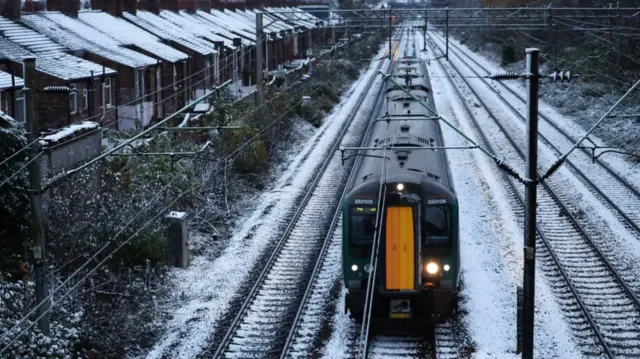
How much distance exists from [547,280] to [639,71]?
2591cm

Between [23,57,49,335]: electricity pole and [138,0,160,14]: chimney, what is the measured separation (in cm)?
3497

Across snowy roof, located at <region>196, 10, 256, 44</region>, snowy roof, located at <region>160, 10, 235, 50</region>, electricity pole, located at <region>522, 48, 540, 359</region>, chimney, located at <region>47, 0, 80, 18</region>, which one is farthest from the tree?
snowy roof, located at <region>196, 10, 256, 44</region>

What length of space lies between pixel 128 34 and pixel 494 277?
23522mm

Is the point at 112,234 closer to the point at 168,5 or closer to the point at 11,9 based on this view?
the point at 11,9

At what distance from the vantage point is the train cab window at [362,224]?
1309 cm

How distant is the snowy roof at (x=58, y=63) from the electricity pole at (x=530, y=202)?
654 inches

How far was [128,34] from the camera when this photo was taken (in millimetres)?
35656

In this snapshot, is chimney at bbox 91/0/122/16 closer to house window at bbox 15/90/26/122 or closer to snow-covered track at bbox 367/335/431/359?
house window at bbox 15/90/26/122

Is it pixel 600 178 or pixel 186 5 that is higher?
pixel 186 5

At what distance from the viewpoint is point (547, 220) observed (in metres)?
20.9

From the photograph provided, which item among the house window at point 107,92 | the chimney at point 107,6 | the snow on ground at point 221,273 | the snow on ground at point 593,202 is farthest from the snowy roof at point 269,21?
the snow on ground at point 221,273

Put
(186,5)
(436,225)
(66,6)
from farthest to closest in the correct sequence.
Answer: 1. (186,5)
2. (66,6)
3. (436,225)

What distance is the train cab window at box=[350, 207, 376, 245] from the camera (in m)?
13.1

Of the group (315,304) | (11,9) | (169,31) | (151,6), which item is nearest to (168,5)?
(151,6)
